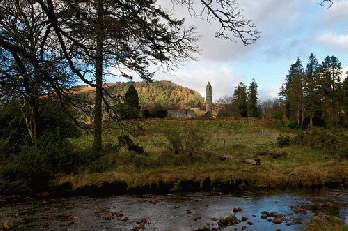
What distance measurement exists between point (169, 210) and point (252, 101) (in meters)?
59.7

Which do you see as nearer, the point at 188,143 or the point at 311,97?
the point at 188,143

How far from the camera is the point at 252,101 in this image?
64.6m

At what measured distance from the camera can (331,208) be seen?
26.1ft

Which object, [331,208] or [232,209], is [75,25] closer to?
[232,209]

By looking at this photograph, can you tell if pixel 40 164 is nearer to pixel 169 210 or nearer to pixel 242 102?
pixel 169 210

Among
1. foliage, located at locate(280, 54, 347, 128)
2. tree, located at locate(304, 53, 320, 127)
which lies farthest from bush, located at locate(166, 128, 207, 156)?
tree, located at locate(304, 53, 320, 127)

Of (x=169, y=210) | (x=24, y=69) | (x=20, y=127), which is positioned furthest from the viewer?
(x=20, y=127)

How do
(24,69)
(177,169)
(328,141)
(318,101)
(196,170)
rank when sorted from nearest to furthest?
(24,69) < (196,170) < (177,169) < (328,141) < (318,101)

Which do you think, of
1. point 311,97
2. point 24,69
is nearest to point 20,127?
point 24,69

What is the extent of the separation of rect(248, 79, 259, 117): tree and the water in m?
54.5

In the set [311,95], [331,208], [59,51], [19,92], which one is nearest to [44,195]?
[59,51]

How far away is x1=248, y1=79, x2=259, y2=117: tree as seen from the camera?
6312 cm

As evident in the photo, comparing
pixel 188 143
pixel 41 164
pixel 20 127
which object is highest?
pixel 20 127

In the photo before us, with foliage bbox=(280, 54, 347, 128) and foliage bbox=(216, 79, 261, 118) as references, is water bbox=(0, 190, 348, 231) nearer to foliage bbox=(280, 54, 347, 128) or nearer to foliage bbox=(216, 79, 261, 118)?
foliage bbox=(280, 54, 347, 128)
